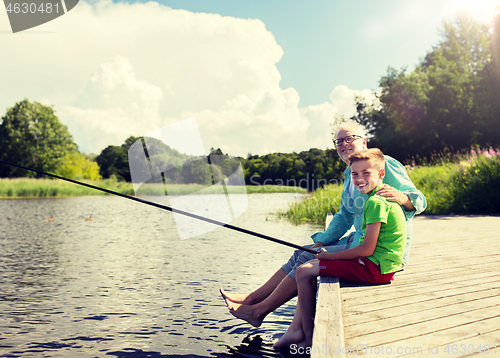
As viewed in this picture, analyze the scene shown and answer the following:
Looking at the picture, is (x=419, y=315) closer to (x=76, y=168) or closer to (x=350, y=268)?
(x=350, y=268)

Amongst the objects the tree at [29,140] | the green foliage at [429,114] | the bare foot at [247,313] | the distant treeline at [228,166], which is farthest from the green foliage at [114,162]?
the bare foot at [247,313]

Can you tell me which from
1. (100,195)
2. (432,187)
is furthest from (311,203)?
(100,195)

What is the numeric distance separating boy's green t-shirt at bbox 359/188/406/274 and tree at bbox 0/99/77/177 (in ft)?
161

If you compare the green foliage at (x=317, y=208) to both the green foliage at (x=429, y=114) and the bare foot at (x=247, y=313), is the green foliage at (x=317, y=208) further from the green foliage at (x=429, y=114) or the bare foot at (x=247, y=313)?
the green foliage at (x=429, y=114)

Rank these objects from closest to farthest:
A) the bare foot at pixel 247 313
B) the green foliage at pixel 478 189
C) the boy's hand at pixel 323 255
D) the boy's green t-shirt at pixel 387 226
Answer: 1. the boy's green t-shirt at pixel 387 226
2. the boy's hand at pixel 323 255
3. the bare foot at pixel 247 313
4. the green foliage at pixel 478 189

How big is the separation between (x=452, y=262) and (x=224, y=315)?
2.45 metres

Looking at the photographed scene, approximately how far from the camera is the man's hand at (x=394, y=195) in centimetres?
257

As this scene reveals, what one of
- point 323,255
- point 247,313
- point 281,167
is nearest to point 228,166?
point 247,313

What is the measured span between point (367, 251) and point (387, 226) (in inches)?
8.0

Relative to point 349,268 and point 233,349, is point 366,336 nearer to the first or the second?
point 349,268

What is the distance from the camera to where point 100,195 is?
40.5 metres

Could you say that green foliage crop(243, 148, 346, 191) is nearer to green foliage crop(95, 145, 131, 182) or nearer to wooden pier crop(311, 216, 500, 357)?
green foliage crop(95, 145, 131, 182)

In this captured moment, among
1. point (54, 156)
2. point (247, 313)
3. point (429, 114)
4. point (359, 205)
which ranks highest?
point (54, 156)

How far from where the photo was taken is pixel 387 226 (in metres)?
2.52
